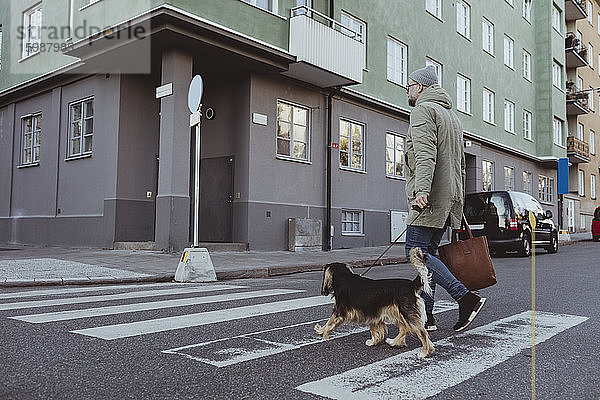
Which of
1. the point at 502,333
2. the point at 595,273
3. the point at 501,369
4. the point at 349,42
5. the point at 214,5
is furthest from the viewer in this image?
the point at 349,42

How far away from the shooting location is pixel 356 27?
19188mm

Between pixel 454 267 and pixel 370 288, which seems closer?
pixel 370 288

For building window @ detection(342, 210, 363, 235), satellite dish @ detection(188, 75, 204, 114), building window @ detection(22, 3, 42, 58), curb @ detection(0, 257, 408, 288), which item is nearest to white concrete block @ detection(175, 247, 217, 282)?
curb @ detection(0, 257, 408, 288)

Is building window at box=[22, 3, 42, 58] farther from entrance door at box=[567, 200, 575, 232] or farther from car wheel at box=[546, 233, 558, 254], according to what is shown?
entrance door at box=[567, 200, 575, 232]

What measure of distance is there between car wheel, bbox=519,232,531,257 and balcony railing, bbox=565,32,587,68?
83.7 ft

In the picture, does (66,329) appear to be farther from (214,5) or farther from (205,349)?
(214,5)

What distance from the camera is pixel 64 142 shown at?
682 inches

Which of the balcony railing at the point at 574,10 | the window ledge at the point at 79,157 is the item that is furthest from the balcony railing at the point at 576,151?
the window ledge at the point at 79,157

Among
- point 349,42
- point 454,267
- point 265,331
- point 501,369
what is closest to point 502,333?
point 454,267

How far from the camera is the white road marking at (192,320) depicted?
489 cm

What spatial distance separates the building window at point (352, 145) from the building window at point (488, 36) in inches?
470

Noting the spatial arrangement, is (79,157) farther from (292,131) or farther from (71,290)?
(71,290)

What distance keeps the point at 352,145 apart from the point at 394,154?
9.02ft

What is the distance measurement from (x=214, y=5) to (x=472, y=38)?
16.4 metres
